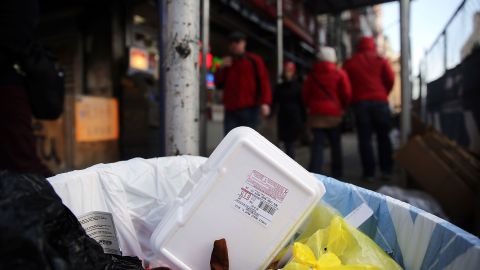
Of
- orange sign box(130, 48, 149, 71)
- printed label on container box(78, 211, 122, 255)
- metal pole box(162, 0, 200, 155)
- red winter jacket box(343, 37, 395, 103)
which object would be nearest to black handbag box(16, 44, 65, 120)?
metal pole box(162, 0, 200, 155)

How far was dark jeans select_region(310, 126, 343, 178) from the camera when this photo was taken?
3.71 metres

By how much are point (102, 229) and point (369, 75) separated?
3357 millimetres

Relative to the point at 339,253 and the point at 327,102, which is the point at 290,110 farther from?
the point at 339,253

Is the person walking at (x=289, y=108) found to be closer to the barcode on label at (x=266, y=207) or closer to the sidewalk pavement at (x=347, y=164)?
the sidewalk pavement at (x=347, y=164)

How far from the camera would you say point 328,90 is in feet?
12.0

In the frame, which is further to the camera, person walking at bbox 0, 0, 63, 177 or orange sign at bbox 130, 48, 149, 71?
orange sign at bbox 130, 48, 149, 71

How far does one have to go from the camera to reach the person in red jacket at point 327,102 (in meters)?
3.66

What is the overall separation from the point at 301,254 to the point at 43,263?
2.24ft

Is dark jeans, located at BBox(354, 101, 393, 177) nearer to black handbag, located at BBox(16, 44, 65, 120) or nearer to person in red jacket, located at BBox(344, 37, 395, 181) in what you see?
person in red jacket, located at BBox(344, 37, 395, 181)

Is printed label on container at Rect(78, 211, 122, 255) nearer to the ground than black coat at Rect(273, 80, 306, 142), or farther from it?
nearer to the ground

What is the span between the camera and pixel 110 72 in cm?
521

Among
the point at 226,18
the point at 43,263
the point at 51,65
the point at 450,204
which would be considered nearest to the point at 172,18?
the point at 51,65

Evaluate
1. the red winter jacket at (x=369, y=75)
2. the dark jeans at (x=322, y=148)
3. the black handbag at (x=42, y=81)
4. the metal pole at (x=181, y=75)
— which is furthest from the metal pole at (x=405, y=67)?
the black handbag at (x=42, y=81)

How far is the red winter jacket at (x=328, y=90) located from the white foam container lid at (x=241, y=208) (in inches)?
105
